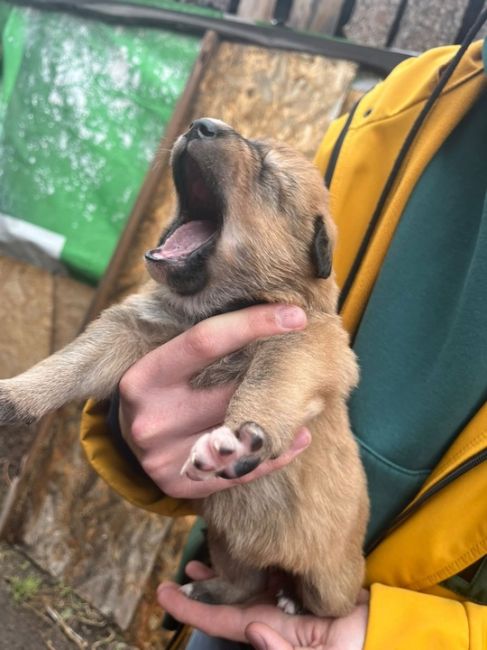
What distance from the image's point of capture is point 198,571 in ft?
7.59

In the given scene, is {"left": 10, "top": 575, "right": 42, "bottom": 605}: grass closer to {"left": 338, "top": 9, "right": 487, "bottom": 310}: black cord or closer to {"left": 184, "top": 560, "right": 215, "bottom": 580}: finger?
{"left": 184, "top": 560, "right": 215, "bottom": 580}: finger

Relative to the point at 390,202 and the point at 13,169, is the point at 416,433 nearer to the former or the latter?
the point at 390,202

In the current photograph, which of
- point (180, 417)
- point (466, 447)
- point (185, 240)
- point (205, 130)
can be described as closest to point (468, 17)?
point (205, 130)

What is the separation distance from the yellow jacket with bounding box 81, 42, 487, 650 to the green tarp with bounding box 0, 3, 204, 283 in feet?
7.28

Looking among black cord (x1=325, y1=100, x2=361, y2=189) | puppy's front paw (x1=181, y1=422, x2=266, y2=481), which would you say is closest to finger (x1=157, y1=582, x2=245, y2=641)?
puppy's front paw (x1=181, y1=422, x2=266, y2=481)

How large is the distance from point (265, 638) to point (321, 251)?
120cm

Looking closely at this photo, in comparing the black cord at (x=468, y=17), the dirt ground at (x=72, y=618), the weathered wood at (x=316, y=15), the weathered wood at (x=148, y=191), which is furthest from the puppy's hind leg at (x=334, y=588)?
the weathered wood at (x=316, y=15)

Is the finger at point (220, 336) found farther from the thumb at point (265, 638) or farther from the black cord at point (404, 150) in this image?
the thumb at point (265, 638)

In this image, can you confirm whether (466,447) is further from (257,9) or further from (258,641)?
(257,9)

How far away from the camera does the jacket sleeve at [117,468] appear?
211cm

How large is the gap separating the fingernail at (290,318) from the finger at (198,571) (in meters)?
1.19

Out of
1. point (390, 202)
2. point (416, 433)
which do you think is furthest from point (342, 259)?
point (416, 433)

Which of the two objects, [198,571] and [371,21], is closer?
[198,571]

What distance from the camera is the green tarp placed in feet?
13.5
